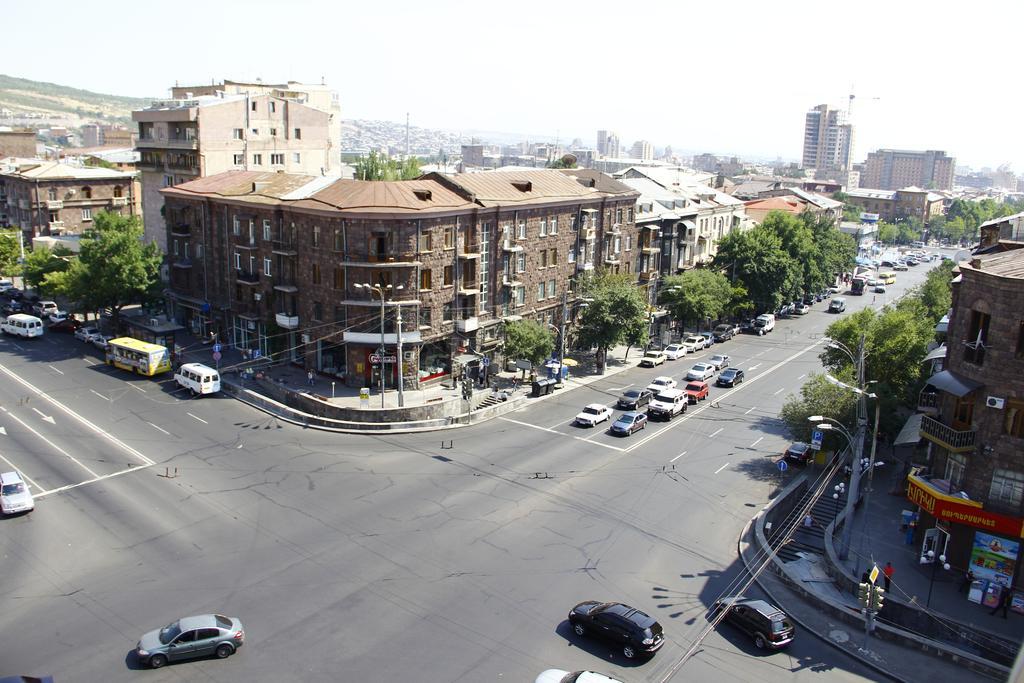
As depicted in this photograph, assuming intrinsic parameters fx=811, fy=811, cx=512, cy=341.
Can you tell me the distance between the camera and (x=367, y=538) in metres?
36.2

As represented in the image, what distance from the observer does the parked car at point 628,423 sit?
171 ft

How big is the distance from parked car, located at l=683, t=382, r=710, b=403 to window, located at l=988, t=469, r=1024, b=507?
27604 millimetres

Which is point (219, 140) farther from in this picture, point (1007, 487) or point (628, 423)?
point (1007, 487)

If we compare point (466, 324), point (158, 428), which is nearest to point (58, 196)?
point (158, 428)

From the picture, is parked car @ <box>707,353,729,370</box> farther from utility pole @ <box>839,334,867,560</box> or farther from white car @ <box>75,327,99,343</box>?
white car @ <box>75,327,99,343</box>

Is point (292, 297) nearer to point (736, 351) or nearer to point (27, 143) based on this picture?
Answer: point (736, 351)

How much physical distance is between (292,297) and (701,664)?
4232cm

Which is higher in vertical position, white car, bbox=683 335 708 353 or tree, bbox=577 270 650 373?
tree, bbox=577 270 650 373

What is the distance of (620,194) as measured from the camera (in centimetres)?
7619

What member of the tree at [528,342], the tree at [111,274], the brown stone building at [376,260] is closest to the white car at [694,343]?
the brown stone building at [376,260]

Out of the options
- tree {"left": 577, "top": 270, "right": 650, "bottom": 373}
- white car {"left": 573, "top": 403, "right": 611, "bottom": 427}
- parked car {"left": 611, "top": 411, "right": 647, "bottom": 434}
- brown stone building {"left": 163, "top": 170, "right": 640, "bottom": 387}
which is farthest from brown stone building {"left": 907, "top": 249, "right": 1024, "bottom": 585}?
brown stone building {"left": 163, "top": 170, "right": 640, "bottom": 387}

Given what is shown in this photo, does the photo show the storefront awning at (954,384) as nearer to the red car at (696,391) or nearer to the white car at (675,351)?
the red car at (696,391)

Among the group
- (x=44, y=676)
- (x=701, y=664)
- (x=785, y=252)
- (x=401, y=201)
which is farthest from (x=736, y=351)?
(x=44, y=676)

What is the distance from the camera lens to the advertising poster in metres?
33.3
